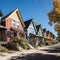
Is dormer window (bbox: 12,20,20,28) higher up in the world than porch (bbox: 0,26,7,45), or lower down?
higher up

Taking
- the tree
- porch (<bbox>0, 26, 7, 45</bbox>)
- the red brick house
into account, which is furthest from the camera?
the red brick house

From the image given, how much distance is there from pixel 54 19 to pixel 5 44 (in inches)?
494

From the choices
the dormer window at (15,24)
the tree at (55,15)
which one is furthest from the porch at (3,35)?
the tree at (55,15)

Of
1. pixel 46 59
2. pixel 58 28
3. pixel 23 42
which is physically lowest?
pixel 46 59

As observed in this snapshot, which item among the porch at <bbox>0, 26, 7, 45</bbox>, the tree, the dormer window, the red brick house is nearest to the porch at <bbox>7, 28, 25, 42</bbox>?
the red brick house

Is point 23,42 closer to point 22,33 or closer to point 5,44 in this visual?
point 5,44

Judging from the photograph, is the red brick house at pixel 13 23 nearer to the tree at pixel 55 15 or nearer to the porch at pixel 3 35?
the porch at pixel 3 35

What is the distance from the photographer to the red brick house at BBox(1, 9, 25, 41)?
41269mm

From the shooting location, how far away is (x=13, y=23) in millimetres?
44312

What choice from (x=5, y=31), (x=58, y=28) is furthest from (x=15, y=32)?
(x=58, y=28)

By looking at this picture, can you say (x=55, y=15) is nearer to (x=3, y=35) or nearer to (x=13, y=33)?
(x=3, y=35)

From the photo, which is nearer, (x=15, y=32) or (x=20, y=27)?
(x=15, y=32)

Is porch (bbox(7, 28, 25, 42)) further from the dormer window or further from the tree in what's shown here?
the tree

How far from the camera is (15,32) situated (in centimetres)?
4475
